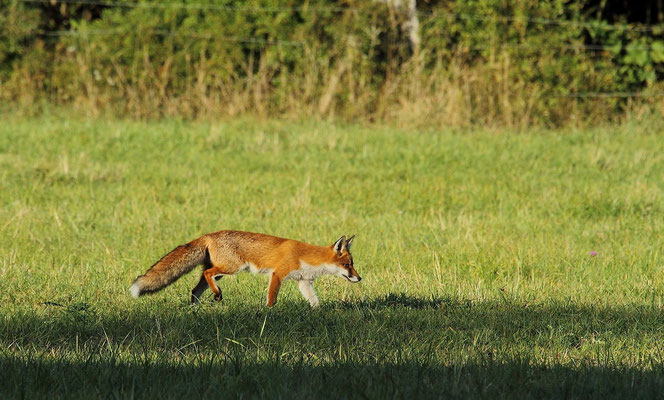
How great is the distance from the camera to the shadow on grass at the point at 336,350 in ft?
13.9

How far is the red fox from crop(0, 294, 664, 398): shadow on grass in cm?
22

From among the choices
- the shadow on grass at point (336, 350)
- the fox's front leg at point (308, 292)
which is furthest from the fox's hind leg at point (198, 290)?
the fox's front leg at point (308, 292)

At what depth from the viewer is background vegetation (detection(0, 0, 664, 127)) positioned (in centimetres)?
1596

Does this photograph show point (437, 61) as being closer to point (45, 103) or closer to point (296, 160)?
point (296, 160)

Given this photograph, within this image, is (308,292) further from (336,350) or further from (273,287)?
(336,350)

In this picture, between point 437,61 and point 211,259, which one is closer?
point 211,259

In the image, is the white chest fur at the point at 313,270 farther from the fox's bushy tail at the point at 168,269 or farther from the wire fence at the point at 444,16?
the wire fence at the point at 444,16

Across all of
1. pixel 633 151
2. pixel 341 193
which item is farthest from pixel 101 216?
pixel 633 151

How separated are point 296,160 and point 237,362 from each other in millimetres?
7889

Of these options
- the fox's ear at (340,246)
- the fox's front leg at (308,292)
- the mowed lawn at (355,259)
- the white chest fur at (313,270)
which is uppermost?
the fox's ear at (340,246)

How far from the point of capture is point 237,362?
4.52m

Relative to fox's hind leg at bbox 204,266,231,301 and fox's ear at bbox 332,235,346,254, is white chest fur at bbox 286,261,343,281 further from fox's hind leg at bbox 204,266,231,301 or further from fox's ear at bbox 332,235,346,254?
fox's hind leg at bbox 204,266,231,301

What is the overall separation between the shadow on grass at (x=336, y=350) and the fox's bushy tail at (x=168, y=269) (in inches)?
7.3

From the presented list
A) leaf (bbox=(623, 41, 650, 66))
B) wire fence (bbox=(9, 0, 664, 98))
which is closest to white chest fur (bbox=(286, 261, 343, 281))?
wire fence (bbox=(9, 0, 664, 98))
